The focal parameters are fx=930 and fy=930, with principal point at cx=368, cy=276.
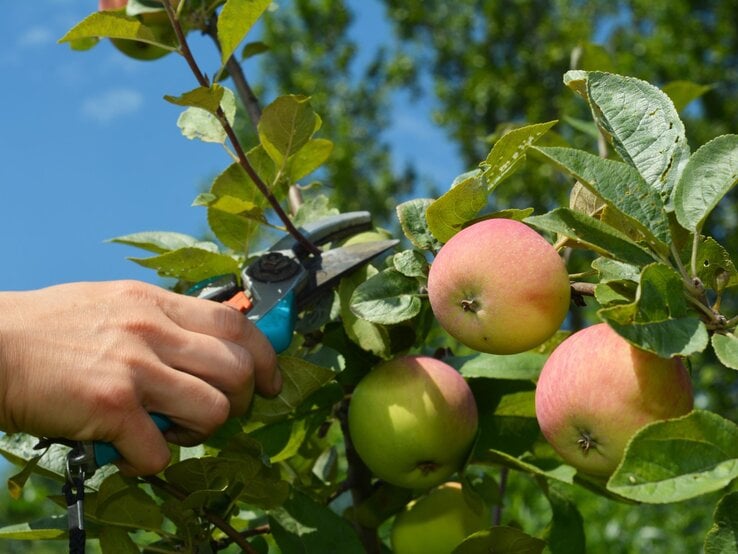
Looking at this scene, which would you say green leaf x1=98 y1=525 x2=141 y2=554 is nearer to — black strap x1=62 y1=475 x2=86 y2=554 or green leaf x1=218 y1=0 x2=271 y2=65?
black strap x1=62 y1=475 x2=86 y2=554

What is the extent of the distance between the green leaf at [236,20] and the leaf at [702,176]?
52cm

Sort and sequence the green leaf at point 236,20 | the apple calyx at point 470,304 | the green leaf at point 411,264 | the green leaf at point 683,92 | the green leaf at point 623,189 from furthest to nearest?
1. the green leaf at point 683,92
2. the green leaf at point 236,20
3. the green leaf at point 411,264
4. the apple calyx at point 470,304
5. the green leaf at point 623,189

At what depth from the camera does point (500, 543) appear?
3.14 ft

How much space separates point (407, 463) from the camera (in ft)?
3.39

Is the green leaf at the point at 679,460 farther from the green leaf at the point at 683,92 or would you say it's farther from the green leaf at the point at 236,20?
the green leaf at the point at 683,92

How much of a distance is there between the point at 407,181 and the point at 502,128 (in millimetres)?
10709

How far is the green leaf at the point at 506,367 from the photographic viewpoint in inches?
43.3

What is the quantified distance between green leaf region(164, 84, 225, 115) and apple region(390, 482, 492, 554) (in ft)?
1.81

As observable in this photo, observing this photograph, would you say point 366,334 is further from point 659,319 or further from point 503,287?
point 659,319

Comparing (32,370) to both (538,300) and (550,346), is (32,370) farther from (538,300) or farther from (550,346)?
(550,346)

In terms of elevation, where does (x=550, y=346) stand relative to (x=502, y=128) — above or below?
below

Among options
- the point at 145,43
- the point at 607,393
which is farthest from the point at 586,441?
the point at 145,43

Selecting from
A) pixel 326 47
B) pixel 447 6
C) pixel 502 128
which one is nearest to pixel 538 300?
pixel 502 128

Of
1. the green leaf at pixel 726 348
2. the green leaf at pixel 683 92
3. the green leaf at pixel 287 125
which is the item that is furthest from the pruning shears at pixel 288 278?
the green leaf at pixel 683 92
